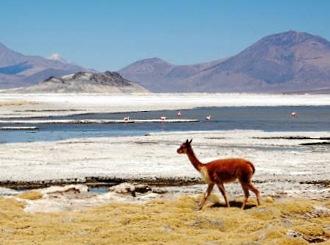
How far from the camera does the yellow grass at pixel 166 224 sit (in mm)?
12609

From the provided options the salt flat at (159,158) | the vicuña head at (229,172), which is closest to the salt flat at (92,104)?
the salt flat at (159,158)

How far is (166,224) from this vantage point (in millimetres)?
13953

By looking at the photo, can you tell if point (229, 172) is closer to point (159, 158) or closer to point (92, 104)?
point (159, 158)

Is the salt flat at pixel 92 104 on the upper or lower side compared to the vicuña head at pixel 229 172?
upper

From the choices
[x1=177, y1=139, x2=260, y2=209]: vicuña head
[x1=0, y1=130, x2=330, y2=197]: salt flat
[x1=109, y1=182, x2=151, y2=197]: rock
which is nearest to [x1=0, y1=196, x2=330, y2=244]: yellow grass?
[x1=177, y1=139, x2=260, y2=209]: vicuña head

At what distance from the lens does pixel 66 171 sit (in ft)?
87.4

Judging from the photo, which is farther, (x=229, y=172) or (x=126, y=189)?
(x=126, y=189)

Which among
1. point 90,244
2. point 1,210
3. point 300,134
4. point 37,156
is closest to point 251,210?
point 90,244

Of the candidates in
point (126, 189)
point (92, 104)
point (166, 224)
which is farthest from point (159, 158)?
point (92, 104)

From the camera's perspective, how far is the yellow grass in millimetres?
12609

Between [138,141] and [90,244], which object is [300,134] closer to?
[138,141]

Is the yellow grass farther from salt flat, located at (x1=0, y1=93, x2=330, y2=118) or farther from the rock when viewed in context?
salt flat, located at (x1=0, y1=93, x2=330, y2=118)

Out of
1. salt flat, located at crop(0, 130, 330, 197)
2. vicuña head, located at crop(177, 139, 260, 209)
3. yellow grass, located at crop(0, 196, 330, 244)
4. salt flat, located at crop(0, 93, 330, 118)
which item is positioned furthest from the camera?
salt flat, located at crop(0, 93, 330, 118)

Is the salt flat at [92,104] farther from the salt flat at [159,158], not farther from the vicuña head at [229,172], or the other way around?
the vicuña head at [229,172]
